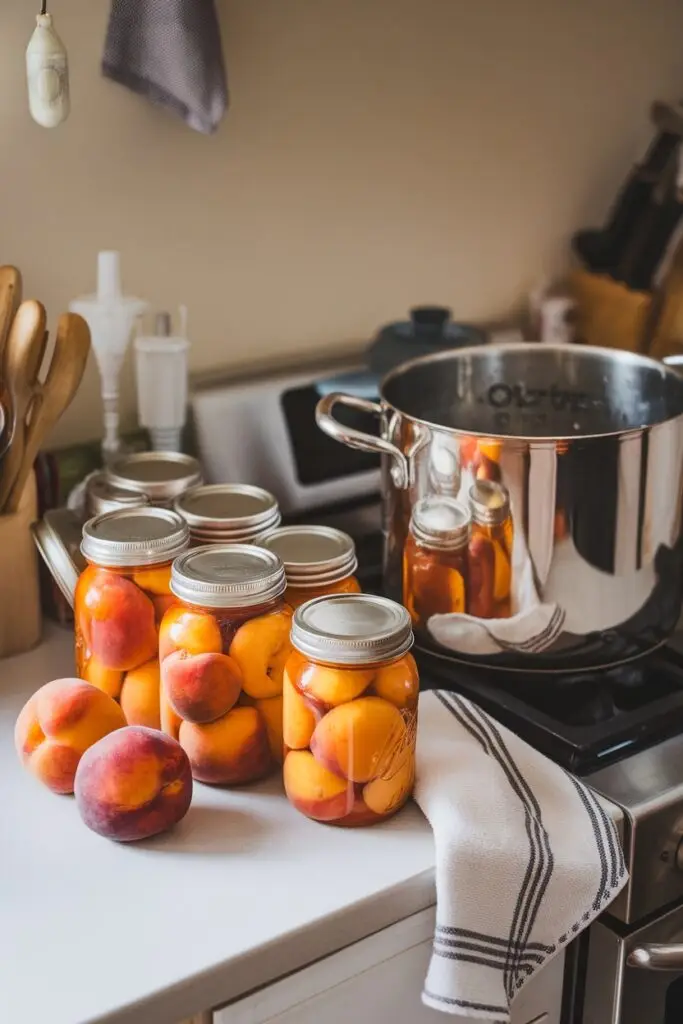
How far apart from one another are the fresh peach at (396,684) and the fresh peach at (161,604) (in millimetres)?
200

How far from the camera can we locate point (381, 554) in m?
1.27

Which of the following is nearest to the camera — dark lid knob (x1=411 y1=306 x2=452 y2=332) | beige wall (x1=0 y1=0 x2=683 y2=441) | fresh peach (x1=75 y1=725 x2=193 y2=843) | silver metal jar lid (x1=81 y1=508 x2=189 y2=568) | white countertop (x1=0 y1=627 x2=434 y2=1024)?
white countertop (x1=0 y1=627 x2=434 y2=1024)

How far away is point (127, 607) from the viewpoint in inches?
36.5

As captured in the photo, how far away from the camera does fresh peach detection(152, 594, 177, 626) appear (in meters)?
0.95

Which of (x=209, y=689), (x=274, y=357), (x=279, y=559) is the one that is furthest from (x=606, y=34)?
(x=209, y=689)

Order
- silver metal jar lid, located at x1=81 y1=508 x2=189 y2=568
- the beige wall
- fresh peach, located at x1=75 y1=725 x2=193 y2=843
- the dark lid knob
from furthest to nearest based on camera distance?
the dark lid knob → the beige wall → silver metal jar lid, located at x1=81 y1=508 x2=189 y2=568 → fresh peach, located at x1=75 y1=725 x2=193 y2=843

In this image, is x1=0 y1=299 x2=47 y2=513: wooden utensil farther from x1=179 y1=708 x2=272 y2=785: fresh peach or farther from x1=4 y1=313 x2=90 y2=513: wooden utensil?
x1=179 y1=708 x2=272 y2=785: fresh peach

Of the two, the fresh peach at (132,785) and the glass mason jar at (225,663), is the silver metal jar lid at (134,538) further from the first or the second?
the fresh peach at (132,785)

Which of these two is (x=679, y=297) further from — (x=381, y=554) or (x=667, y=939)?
(x=667, y=939)

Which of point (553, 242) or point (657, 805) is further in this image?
point (553, 242)

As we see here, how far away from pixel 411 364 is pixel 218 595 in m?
0.38

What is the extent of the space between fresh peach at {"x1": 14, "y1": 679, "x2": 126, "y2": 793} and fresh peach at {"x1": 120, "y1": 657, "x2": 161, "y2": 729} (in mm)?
43

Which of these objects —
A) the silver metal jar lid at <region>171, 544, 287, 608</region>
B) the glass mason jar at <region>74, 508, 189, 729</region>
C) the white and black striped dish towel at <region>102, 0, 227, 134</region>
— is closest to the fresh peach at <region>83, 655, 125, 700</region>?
the glass mason jar at <region>74, 508, 189, 729</region>

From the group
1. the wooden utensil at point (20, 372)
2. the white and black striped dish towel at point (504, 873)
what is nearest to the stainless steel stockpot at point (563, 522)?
the white and black striped dish towel at point (504, 873)
